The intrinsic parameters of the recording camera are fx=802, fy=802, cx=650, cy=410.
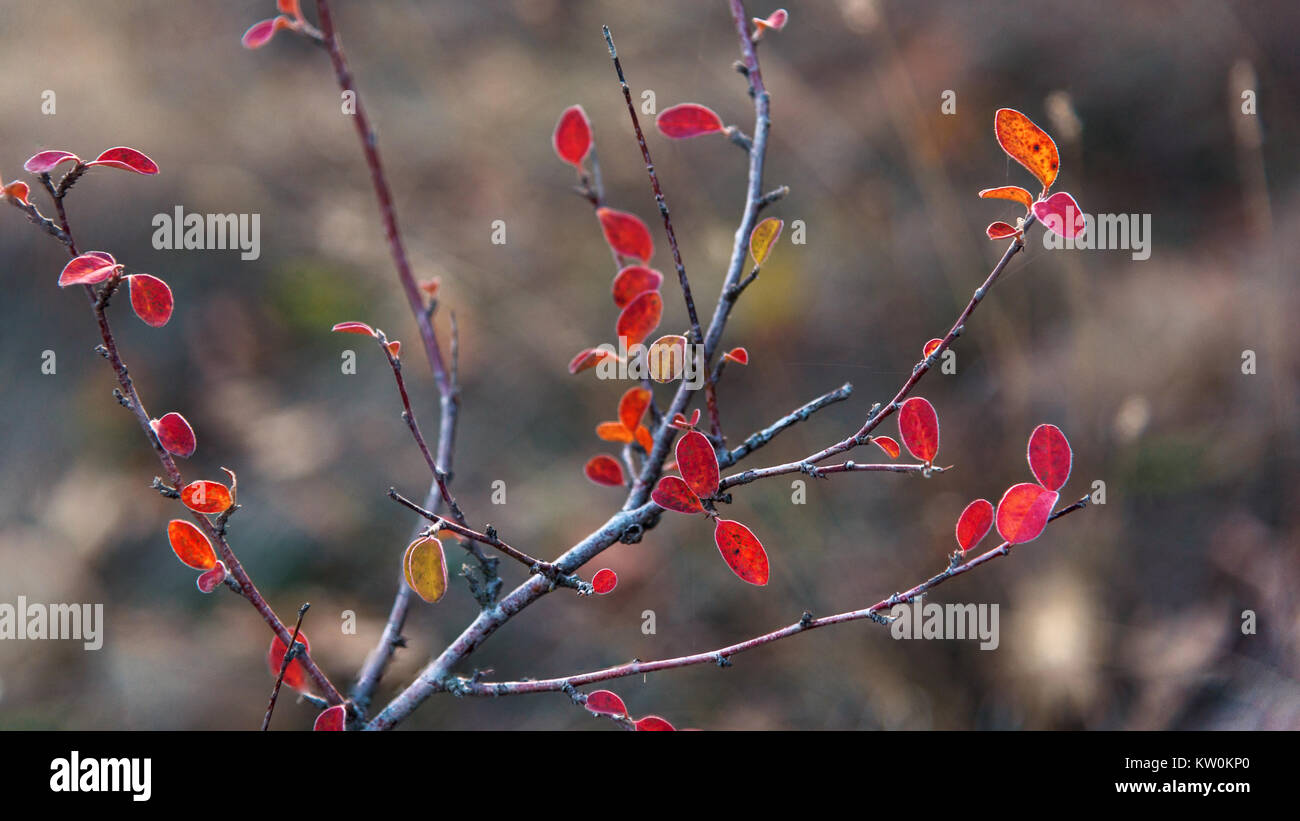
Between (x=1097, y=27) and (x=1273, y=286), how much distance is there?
0.95 m

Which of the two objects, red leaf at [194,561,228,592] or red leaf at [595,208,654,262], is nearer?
red leaf at [194,561,228,592]

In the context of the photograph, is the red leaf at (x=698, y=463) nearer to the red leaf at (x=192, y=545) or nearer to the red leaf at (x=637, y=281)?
the red leaf at (x=637, y=281)

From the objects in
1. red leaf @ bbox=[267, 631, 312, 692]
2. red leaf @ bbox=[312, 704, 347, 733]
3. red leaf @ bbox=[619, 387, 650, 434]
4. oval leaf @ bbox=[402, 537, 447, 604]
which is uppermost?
red leaf @ bbox=[619, 387, 650, 434]

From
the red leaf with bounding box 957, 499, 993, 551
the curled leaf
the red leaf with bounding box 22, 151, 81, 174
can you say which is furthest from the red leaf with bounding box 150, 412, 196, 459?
the red leaf with bounding box 957, 499, 993, 551

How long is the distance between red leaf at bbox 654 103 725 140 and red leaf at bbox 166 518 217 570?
46cm

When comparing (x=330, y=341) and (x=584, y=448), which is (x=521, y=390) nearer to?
(x=584, y=448)

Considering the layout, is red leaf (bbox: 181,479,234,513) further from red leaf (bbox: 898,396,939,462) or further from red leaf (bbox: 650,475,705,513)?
red leaf (bbox: 898,396,939,462)

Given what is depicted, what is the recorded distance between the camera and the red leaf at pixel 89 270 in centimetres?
50

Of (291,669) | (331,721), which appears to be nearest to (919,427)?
(331,721)

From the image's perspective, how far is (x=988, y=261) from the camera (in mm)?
2100

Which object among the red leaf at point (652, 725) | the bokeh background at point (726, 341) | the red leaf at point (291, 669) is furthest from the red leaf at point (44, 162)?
the bokeh background at point (726, 341)

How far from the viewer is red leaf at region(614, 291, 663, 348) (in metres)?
0.56

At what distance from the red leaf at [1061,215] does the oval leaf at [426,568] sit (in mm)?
426

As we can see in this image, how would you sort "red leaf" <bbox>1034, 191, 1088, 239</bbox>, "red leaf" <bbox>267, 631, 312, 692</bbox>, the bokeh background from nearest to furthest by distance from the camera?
"red leaf" <bbox>1034, 191, 1088, 239</bbox> < "red leaf" <bbox>267, 631, 312, 692</bbox> < the bokeh background
